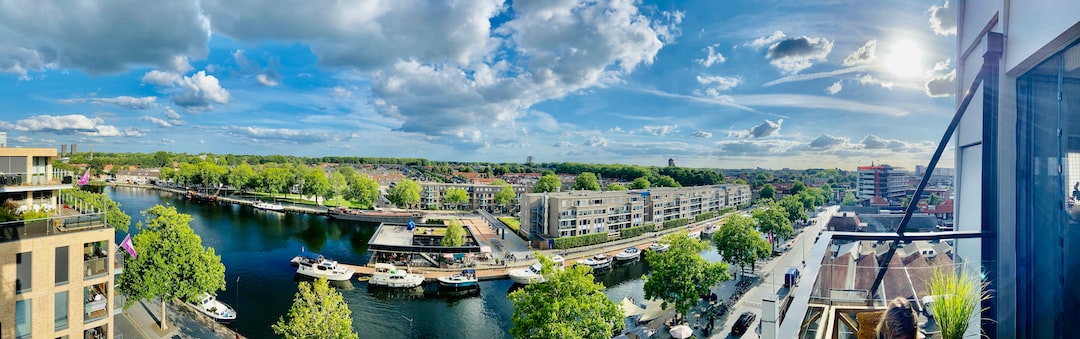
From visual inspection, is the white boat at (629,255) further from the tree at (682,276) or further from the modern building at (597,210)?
the tree at (682,276)

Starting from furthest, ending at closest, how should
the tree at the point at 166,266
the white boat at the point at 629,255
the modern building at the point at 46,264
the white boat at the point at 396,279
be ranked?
the white boat at the point at 629,255 < the white boat at the point at 396,279 < the tree at the point at 166,266 < the modern building at the point at 46,264

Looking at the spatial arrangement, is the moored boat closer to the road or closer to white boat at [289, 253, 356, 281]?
white boat at [289, 253, 356, 281]

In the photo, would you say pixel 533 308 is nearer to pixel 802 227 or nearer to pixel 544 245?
pixel 544 245

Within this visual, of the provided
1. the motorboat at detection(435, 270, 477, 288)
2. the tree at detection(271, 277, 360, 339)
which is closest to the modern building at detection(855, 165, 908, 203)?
the motorboat at detection(435, 270, 477, 288)

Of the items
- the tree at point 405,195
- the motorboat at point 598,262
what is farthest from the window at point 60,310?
the tree at point 405,195

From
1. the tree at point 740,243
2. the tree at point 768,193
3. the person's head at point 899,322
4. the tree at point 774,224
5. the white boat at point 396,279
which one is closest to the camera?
the person's head at point 899,322
